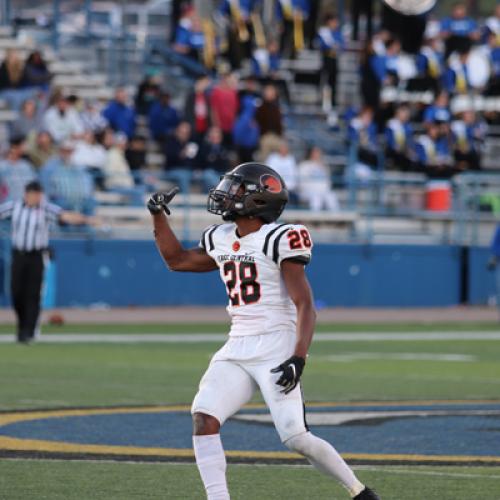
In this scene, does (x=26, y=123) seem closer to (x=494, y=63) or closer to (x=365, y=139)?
(x=365, y=139)

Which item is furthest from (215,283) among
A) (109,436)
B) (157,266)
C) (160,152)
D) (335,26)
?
(109,436)

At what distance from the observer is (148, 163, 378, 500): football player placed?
6.46m

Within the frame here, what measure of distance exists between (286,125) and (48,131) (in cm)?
550

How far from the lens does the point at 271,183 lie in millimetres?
6820

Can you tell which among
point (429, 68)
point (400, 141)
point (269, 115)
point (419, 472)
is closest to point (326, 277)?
point (269, 115)

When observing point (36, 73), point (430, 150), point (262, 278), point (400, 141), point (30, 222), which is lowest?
point (30, 222)

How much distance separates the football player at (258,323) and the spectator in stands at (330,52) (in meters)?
20.6

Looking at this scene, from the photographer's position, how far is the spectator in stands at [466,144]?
86.8 ft

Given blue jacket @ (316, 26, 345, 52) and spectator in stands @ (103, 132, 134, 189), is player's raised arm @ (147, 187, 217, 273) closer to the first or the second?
spectator in stands @ (103, 132, 134, 189)

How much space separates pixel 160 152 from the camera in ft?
80.5

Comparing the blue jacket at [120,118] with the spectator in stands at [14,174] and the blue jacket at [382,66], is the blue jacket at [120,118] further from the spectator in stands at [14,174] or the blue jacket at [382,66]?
the blue jacket at [382,66]

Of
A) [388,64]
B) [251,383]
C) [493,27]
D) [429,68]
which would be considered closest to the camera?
[251,383]

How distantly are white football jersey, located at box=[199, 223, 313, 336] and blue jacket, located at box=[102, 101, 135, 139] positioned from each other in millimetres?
16872

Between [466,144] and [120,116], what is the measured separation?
6.26m
